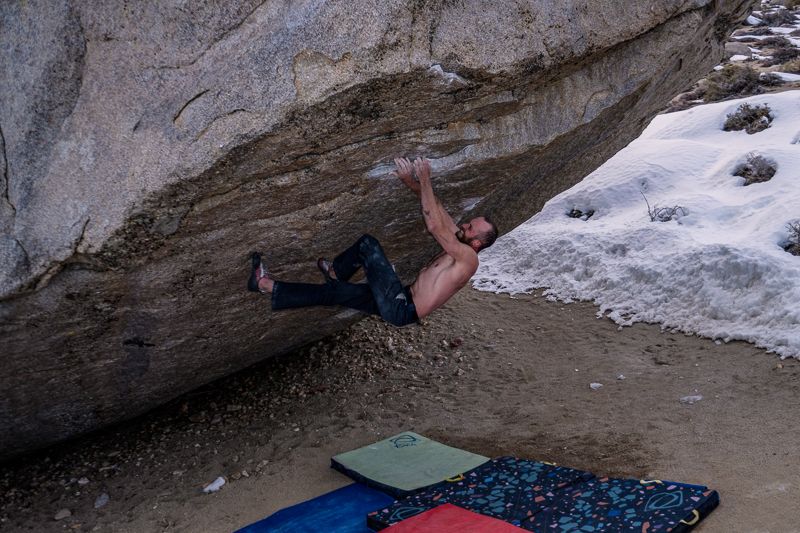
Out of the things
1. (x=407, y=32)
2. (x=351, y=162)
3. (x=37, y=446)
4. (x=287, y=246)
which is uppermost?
(x=407, y=32)

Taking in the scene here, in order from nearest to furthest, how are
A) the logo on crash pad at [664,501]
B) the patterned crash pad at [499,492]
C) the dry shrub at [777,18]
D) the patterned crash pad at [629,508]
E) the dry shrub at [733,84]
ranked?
the patterned crash pad at [629,508] < the logo on crash pad at [664,501] < the patterned crash pad at [499,492] < the dry shrub at [733,84] < the dry shrub at [777,18]

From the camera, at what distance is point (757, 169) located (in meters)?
8.43

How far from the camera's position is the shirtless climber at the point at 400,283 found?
14.6 ft

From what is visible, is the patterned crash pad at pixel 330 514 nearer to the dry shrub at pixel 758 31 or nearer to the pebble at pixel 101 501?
the pebble at pixel 101 501

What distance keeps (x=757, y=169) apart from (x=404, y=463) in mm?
5950

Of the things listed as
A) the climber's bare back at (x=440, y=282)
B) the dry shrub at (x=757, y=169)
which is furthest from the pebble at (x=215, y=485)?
the dry shrub at (x=757, y=169)

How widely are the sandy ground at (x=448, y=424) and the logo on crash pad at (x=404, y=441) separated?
234 mm

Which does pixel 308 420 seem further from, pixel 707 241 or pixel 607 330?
pixel 707 241

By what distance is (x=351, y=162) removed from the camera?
427 centimetres

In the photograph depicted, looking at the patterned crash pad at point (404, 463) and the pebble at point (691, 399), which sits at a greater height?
the patterned crash pad at point (404, 463)

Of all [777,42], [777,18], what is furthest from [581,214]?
[777,18]

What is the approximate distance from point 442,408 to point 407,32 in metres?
3.51

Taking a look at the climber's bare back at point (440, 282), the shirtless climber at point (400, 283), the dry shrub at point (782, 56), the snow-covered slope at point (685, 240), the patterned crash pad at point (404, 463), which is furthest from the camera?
the dry shrub at point (782, 56)

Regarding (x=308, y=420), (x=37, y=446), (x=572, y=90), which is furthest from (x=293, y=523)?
(x=572, y=90)
